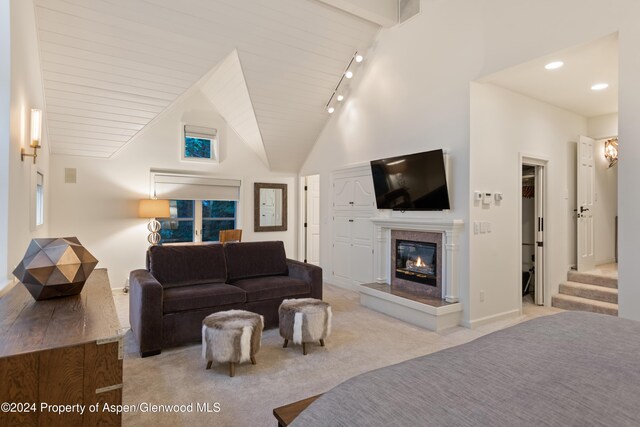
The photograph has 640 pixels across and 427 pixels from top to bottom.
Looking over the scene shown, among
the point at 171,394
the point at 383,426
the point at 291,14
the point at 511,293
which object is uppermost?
the point at 291,14

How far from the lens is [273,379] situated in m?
2.60

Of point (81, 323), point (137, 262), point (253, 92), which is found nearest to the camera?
point (81, 323)

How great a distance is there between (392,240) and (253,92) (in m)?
2.98

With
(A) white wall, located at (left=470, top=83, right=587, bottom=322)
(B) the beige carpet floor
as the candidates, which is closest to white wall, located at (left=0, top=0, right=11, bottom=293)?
(B) the beige carpet floor

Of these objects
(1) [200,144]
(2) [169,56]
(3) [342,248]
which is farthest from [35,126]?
(3) [342,248]

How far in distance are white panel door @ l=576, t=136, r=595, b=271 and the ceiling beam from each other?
3.06 m

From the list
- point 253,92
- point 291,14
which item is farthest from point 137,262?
point 291,14

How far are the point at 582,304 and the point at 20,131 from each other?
5877 mm

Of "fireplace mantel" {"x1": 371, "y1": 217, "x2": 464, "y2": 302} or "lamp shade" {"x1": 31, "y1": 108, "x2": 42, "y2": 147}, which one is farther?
"fireplace mantel" {"x1": 371, "y1": 217, "x2": 464, "y2": 302}

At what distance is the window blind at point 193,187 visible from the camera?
5.91m

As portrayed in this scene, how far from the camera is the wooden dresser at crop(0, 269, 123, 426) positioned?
4.04ft

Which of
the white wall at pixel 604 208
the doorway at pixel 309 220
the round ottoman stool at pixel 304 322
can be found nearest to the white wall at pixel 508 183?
the white wall at pixel 604 208

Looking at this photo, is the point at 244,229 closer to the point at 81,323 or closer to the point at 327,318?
the point at 327,318

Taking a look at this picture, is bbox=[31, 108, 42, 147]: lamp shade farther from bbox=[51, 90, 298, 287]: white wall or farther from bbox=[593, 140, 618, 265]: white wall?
bbox=[593, 140, 618, 265]: white wall
